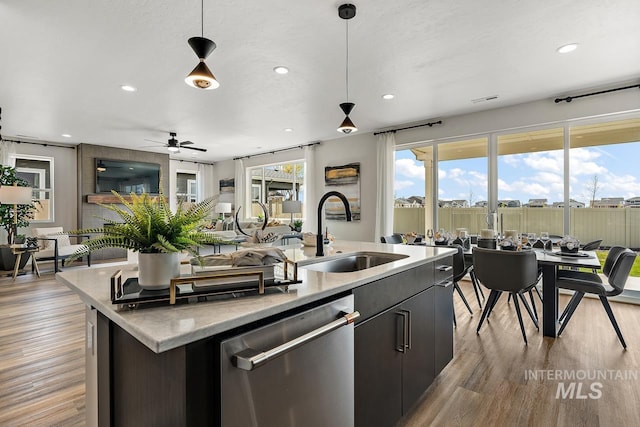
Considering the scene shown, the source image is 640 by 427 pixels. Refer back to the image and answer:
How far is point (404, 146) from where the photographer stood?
5.98 metres

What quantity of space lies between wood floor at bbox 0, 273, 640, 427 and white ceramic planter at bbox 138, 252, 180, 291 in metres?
1.33

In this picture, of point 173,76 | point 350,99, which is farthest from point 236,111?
point 350,99

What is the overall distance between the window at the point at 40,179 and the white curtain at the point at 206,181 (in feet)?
11.8

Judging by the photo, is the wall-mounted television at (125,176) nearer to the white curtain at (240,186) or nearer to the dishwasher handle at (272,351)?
the white curtain at (240,186)

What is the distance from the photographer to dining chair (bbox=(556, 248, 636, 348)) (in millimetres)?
2578

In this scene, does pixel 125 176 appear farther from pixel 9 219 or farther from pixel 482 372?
pixel 482 372

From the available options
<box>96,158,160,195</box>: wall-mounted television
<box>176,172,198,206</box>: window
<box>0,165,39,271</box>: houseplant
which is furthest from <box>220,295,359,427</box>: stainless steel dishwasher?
<box>176,172,198,206</box>: window

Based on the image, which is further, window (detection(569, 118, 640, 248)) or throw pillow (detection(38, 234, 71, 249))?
throw pillow (detection(38, 234, 71, 249))

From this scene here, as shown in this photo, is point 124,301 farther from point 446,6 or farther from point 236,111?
point 236,111

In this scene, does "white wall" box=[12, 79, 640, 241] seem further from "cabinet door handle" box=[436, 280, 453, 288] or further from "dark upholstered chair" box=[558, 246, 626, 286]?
"cabinet door handle" box=[436, 280, 453, 288]

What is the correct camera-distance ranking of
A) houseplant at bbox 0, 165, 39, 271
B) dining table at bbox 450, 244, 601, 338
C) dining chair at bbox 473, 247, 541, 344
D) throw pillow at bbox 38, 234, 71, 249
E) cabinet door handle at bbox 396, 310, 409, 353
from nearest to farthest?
cabinet door handle at bbox 396, 310, 409, 353
dining chair at bbox 473, 247, 541, 344
dining table at bbox 450, 244, 601, 338
houseplant at bbox 0, 165, 39, 271
throw pillow at bbox 38, 234, 71, 249

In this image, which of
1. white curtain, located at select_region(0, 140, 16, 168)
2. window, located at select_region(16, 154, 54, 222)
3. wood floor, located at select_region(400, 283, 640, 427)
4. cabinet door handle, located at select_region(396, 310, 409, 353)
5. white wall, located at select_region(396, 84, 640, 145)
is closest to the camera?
cabinet door handle, located at select_region(396, 310, 409, 353)

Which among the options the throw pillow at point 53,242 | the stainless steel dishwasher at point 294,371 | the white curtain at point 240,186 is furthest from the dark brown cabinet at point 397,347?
the white curtain at point 240,186

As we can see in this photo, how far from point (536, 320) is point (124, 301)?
354 cm
